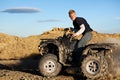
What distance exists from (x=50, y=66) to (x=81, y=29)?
1822 mm

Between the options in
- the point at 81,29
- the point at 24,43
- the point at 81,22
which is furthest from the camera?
the point at 24,43

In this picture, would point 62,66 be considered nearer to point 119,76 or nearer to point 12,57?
point 119,76

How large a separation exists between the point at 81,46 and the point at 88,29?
2.19 feet

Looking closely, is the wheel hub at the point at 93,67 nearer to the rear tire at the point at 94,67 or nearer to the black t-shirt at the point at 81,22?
the rear tire at the point at 94,67

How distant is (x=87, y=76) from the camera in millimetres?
12602

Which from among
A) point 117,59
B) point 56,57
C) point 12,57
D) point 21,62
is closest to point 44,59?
point 56,57

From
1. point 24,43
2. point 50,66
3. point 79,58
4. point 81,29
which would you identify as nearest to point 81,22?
point 81,29

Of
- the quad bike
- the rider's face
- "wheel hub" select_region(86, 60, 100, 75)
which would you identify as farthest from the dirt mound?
"wheel hub" select_region(86, 60, 100, 75)

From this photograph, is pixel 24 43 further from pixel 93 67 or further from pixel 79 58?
pixel 93 67

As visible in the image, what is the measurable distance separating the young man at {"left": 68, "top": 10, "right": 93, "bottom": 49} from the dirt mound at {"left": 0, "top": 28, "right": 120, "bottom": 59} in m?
10.7

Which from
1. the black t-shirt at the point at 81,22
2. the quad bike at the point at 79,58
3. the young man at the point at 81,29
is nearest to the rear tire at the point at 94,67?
the quad bike at the point at 79,58

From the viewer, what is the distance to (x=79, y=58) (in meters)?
13.7

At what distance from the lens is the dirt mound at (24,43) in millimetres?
25522

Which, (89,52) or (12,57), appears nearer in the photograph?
(89,52)
